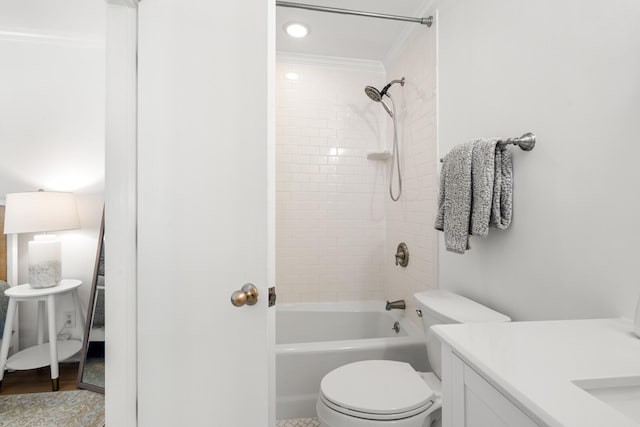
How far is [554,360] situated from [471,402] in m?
0.17

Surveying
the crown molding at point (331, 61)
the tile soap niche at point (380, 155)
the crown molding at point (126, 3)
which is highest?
the crown molding at point (331, 61)

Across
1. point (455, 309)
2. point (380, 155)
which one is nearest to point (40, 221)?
point (455, 309)

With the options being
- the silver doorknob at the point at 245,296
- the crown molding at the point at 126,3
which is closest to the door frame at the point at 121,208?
the crown molding at the point at 126,3

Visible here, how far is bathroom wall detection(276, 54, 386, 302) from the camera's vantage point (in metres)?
2.32

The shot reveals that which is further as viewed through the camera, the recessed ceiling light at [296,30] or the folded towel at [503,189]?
the recessed ceiling light at [296,30]

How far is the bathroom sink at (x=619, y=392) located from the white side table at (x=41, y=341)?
1.85m

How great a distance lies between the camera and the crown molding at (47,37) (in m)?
1.32

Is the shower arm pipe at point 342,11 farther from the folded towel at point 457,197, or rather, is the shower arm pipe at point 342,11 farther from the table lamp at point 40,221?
the table lamp at point 40,221

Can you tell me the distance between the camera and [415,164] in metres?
1.96

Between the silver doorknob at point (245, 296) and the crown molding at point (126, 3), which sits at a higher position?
the crown molding at point (126, 3)

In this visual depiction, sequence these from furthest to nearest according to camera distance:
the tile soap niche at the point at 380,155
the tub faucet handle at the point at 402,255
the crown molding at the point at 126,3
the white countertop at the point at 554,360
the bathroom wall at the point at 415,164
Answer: the tile soap niche at the point at 380,155 → the tub faucet handle at the point at 402,255 → the bathroom wall at the point at 415,164 → the crown molding at the point at 126,3 → the white countertop at the point at 554,360

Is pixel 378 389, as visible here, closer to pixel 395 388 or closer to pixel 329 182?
pixel 395 388

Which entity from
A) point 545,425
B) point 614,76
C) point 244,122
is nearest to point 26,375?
point 244,122

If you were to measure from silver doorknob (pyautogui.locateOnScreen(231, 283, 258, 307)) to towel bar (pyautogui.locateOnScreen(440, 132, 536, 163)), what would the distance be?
3.33ft
